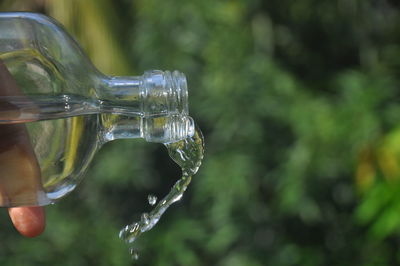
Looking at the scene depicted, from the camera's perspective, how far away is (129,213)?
12.0 ft

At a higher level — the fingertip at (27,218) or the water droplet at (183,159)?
the water droplet at (183,159)

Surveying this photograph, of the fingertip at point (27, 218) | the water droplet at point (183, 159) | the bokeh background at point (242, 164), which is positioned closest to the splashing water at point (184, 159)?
the water droplet at point (183, 159)

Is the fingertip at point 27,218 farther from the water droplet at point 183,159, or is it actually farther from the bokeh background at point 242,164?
the bokeh background at point 242,164

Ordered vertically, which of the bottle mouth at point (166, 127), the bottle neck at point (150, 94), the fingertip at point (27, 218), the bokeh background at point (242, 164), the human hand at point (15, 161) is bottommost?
the bokeh background at point (242, 164)

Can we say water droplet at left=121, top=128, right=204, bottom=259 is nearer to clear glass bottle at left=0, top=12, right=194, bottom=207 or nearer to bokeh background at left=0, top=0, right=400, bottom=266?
clear glass bottle at left=0, top=12, right=194, bottom=207

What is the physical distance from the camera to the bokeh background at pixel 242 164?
10.6 feet

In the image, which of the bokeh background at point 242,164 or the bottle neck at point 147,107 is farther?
the bokeh background at point 242,164

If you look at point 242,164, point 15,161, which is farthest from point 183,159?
point 242,164

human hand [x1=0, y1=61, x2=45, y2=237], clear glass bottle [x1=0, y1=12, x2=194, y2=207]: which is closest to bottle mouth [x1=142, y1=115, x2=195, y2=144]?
clear glass bottle [x1=0, y1=12, x2=194, y2=207]

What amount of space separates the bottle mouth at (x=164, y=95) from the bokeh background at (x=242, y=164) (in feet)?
6.62

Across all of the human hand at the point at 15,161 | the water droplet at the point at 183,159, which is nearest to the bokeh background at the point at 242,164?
the water droplet at the point at 183,159

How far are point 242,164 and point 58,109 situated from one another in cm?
220

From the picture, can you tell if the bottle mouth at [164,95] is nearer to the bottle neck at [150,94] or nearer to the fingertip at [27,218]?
the bottle neck at [150,94]

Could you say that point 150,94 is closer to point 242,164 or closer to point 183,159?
Result: point 183,159
